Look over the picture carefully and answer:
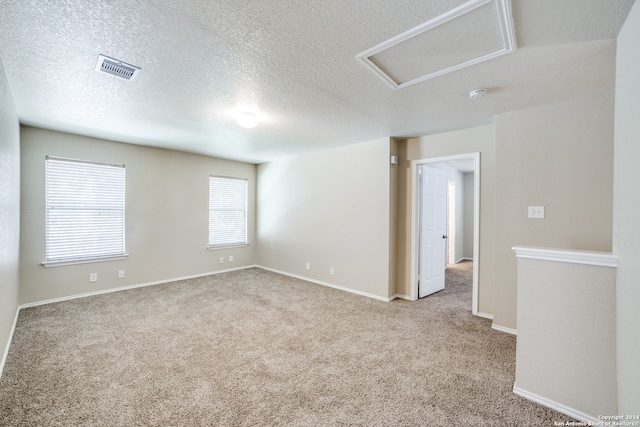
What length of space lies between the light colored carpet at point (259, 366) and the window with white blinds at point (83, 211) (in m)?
0.79

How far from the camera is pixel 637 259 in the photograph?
4.26ft

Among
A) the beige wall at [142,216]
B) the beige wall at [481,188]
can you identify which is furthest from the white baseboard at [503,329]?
the beige wall at [142,216]

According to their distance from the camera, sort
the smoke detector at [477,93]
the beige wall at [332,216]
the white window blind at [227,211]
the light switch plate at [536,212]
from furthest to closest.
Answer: the white window blind at [227,211] < the beige wall at [332,216] < the light switch plate at [536,212] < the smoke detector at [477,93]

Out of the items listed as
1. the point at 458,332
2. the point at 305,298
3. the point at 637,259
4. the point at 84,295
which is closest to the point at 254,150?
the point at 305,298

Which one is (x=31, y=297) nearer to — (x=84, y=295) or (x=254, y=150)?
(x=84, y=295)

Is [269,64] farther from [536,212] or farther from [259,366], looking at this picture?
[536,212]

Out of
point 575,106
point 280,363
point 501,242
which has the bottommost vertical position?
point 280,363

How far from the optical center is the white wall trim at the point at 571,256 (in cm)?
164

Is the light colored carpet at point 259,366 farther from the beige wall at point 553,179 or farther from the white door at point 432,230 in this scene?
the beige wall at point 553,179

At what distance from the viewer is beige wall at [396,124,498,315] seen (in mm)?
3326

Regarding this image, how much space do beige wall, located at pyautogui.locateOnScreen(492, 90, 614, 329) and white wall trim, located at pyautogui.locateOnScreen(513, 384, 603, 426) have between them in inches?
47.8

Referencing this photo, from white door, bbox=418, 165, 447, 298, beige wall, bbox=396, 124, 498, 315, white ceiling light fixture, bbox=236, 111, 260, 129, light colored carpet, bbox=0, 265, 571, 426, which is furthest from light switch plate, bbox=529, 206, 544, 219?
white ceiling light fixture, bbox=236, 111, 260, 129

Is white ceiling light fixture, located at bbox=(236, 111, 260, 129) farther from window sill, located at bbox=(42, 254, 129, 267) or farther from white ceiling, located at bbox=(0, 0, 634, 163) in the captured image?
window sill, located at bbox=(42, 254, 129, 267)

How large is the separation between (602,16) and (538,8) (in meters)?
0.41
